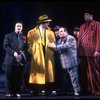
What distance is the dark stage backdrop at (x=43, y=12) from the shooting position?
7.00m

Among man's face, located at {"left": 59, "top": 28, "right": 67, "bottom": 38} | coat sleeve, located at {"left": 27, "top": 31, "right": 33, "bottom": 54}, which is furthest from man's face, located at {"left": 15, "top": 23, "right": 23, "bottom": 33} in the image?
man's face, located at {"left": 59, "top": 28, "right": 67, "bottom": 38}

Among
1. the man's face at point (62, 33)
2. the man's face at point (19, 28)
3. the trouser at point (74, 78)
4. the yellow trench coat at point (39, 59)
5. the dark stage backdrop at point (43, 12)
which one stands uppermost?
the dark stage backdrop at point (43, 12)

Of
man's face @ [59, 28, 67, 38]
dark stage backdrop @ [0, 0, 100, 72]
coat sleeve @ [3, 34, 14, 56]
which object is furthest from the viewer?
dark stage backdrop @ [0, 0, 100, 72]

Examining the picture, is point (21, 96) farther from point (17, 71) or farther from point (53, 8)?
point (53, 8)

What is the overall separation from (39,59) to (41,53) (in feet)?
0.40

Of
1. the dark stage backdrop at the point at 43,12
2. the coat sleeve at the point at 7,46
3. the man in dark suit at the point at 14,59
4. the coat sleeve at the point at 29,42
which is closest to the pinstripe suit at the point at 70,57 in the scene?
the dark stage backdrop at the point at 43,12

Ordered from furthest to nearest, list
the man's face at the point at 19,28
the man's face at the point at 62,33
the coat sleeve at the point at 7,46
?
1. the man's face at the point at 62,33
2. the man's face at the point at 19,28
3. the coat sleeve at the point at 7,46

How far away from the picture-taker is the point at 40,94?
678 centimetres

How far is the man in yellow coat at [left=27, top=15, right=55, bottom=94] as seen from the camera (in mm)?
6668

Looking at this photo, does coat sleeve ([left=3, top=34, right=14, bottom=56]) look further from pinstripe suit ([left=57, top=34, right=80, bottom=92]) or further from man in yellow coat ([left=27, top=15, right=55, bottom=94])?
pinstripe suit ([left=57, top=34, right=80, bottom=92])

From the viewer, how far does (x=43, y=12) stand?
6.99m

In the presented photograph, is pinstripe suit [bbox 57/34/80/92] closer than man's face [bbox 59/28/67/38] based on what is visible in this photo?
Yes

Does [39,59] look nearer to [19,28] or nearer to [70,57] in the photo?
[70,57]

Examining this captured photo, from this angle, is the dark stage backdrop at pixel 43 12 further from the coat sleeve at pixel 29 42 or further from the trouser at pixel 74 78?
the trouser at pixel 74 78
